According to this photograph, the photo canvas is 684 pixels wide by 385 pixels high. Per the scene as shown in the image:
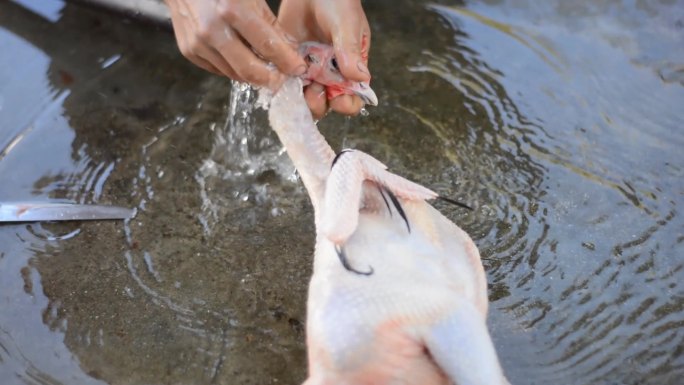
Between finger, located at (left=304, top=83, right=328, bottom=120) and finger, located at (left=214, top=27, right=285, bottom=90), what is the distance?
0.35 feet

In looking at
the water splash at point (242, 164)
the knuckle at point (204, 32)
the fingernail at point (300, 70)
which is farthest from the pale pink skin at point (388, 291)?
the water splash at point (242, 164)

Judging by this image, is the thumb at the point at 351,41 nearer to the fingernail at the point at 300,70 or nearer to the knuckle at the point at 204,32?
the fingernail at the point at 300,70

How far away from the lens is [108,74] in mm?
2848

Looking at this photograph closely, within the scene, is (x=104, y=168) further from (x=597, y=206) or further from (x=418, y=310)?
(x=597, y=206)

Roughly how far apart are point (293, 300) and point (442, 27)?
1.45 m

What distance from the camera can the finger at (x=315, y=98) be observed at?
1.97 meters

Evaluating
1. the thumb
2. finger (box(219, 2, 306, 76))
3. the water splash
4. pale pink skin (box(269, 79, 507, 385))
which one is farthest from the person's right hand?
the water splash

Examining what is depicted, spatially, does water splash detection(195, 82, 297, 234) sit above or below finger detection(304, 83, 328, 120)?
below

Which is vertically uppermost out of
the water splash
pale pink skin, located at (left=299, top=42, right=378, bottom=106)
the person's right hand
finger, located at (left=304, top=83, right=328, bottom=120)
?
the person's right hand

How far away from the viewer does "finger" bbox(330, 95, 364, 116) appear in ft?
6.57

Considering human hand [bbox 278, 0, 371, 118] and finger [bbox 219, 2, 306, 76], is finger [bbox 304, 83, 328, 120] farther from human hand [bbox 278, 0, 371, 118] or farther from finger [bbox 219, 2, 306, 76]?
finger [bbox 219, 2, 306, 76]

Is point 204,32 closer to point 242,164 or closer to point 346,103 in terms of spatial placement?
point 346,103

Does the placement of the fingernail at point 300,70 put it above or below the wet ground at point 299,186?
above

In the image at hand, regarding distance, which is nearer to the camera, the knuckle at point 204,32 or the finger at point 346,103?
the knuckle at point 204,32
